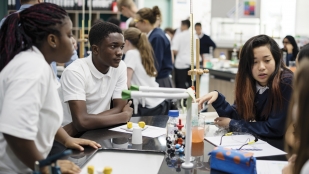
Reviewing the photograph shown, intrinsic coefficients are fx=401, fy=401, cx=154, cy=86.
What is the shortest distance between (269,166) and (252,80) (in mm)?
680

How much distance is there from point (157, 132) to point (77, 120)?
0.39 metres

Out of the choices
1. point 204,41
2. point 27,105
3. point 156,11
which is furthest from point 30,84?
point 204,41

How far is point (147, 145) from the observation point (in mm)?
1688

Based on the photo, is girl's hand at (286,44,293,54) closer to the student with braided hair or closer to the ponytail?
the ponytail

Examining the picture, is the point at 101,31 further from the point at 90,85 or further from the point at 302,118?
the point at 302,118

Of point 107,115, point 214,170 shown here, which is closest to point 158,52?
point 107,115

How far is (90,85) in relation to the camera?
2051 mm

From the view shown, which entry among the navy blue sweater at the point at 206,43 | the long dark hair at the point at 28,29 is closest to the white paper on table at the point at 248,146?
the long dark hair at the point at 28,29

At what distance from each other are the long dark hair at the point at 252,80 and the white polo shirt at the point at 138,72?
3.84 ft

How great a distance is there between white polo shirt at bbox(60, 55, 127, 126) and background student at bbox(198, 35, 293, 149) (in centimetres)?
51

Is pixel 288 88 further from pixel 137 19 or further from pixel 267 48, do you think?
pixel 137 19

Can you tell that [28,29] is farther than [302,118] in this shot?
Yes

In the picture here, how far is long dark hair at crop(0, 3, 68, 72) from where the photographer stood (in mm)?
1182

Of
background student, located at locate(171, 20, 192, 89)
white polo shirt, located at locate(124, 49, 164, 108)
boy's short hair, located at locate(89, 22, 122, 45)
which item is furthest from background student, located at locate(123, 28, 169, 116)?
background student, located at locate(171, 20, 192, 89)
